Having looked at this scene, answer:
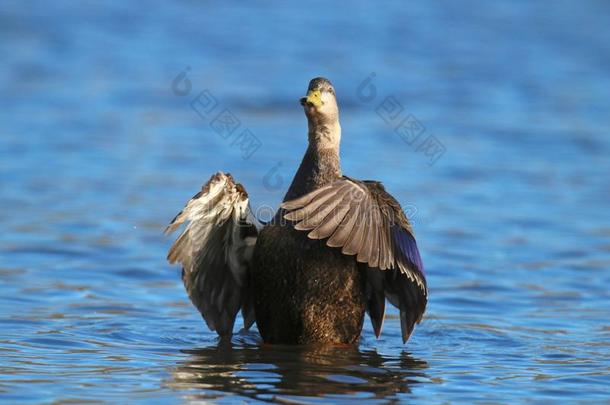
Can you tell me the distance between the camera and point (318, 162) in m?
7.93

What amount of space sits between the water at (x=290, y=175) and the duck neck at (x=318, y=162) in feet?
3.53

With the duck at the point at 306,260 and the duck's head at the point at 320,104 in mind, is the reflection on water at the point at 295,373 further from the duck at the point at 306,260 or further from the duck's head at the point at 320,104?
the duck's head at the point at 320,104

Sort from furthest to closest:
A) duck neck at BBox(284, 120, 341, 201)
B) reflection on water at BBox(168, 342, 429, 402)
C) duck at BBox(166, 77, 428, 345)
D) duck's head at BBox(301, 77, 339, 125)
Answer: duck's head at BBox(301, 77, 339, 125) < duck neck at BBox(284, 120, 341, 201) < duck at BBox(166, 77, 428, 345) < reflection on water at BBox(168, 342, 429, 402)

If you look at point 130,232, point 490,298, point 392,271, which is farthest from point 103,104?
point 392,271

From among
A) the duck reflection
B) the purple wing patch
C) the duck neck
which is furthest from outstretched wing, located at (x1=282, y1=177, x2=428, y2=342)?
the duck reflection

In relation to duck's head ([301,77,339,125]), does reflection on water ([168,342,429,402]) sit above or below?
below

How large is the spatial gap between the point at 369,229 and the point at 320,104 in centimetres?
115

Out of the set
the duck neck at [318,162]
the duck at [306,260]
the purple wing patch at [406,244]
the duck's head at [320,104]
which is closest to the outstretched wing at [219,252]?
the duck at [306,260]

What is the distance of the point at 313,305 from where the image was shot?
7836 millimetres

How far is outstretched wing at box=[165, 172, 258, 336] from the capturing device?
25.2ft

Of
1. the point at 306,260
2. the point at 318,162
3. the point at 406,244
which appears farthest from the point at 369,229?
the point at 318,162

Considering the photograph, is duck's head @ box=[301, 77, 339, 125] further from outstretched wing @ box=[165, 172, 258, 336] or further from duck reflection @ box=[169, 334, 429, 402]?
duck reflection @ box=[169, 334, 429, 402]

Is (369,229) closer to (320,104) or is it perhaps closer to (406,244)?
(406,244)

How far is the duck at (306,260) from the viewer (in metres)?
7.47
